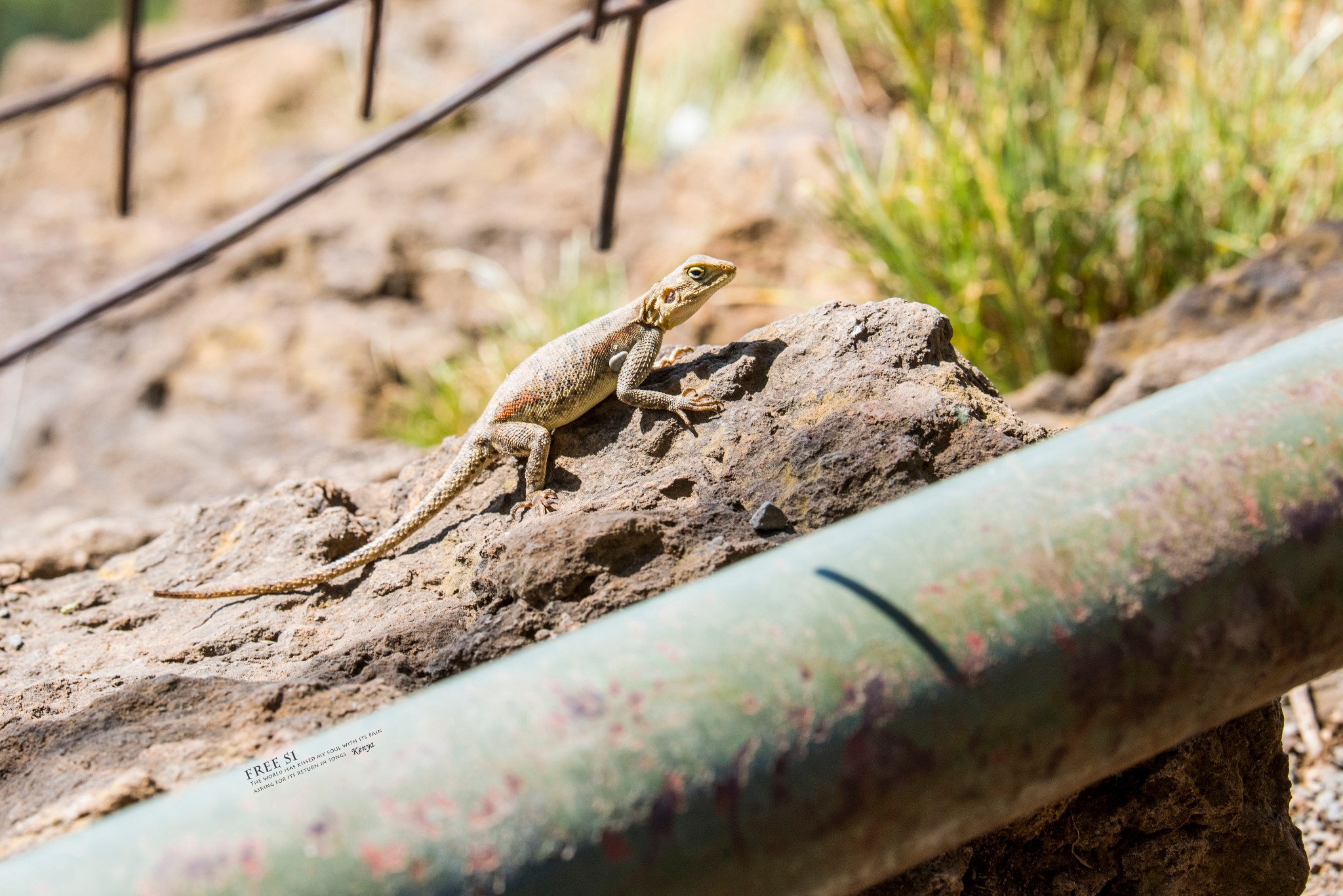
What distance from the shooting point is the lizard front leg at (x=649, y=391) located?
2.76 m

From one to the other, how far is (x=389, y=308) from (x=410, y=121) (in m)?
4.99

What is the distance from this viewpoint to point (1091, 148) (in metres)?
6.34

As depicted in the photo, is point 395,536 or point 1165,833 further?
point 395,536

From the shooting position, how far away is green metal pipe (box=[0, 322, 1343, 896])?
47.1 inches

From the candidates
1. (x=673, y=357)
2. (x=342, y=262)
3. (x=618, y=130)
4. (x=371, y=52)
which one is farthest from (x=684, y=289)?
(x=342, y=262)

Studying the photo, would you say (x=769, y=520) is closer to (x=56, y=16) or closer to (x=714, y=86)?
(x=714, y=86)

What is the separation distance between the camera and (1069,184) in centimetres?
595

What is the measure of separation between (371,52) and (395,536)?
1446 millimetres

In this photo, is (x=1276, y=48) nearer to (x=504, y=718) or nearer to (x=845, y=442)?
(x=845, y=442)

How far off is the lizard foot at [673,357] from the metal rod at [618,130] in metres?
0.46

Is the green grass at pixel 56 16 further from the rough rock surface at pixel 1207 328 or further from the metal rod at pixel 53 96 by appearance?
the rough rock surface at pixel 1207 328

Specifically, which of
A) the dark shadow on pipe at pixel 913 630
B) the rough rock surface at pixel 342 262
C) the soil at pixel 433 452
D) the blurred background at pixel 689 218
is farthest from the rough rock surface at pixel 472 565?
the blurred background at pixel 689 218

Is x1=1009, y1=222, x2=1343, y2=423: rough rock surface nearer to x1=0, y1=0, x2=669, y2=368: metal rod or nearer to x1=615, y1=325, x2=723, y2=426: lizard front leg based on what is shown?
x1=615, y1=325, x2=723, y2=426: lizard front leg

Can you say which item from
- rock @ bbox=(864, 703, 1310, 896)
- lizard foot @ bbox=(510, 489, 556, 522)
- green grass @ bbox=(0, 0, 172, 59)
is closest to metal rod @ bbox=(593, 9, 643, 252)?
lizard foot @ bbox=(510, 489, 556, 522)
